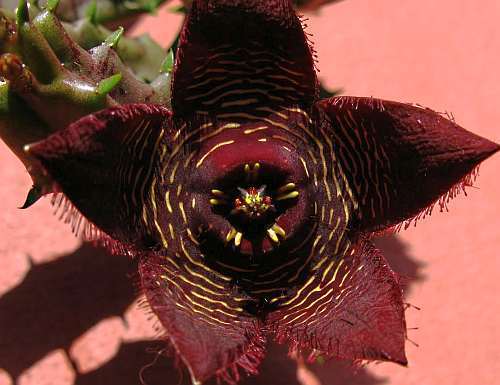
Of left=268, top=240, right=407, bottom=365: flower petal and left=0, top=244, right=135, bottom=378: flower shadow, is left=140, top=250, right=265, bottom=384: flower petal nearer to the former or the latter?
left=268, top=240, right=407, bottom=365: flower petal

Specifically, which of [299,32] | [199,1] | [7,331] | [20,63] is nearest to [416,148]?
[299,32]

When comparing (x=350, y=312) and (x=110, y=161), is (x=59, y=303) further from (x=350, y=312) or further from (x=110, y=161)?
(x=350, y=312)

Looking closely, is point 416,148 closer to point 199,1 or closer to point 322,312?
point 322,312

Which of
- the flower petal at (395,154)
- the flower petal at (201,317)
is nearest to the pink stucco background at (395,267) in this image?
the flower petal at (201,317)

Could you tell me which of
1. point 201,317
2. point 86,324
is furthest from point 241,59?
point 86,324

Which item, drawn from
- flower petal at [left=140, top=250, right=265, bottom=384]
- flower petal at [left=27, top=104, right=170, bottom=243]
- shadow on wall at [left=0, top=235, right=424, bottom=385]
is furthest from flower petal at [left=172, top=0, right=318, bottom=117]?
shadow on wall at [left=0, top=235, right=424, bottom=385]

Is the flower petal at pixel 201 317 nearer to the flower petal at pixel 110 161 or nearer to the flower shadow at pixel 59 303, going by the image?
the flower petal at pixel 110 161
